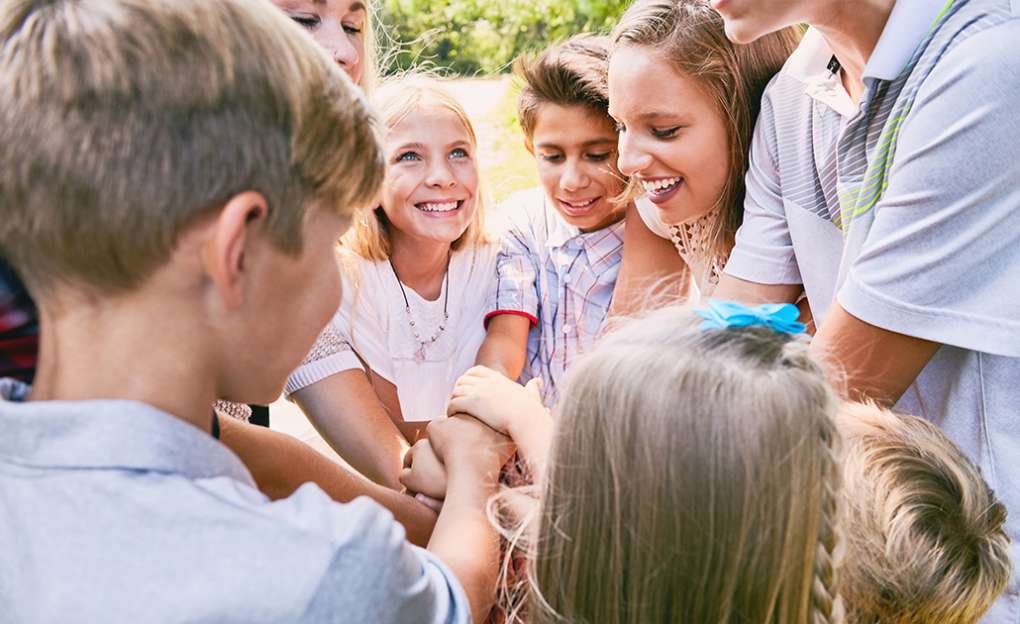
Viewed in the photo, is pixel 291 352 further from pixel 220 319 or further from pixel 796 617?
pixel 796 617

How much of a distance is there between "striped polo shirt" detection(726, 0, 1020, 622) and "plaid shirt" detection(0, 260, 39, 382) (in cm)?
140

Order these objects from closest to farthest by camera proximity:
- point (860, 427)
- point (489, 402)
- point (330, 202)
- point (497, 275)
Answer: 1. point (330, 202)
2. point (860, 427)
3. point (489, 402)
4. point (497, 275)

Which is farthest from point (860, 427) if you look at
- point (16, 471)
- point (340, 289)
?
point (16, 471)

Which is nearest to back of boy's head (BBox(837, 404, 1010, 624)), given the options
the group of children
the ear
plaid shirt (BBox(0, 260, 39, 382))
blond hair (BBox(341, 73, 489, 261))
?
the group of children

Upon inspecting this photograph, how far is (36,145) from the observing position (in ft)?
3.63

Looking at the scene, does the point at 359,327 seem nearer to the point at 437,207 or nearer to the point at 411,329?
the point at 411,329

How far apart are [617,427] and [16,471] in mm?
738

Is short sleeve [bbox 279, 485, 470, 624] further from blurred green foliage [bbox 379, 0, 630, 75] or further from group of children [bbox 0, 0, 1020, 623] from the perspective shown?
blurred green foliage [bbox 379, 0, 630, 75]

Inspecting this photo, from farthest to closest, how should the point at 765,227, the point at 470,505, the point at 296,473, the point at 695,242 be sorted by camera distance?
1. the point at 695,242
2. the point at 765,227
3. the point at 296,473
4. the point at 470,505

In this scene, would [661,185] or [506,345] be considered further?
[506,345]

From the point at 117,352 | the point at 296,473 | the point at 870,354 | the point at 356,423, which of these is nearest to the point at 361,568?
the point at 117,352

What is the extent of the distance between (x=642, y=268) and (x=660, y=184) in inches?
13.2

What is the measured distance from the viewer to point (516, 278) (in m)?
2.87

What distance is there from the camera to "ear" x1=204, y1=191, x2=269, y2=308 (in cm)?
114
